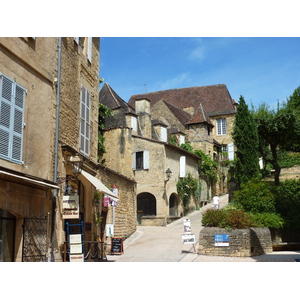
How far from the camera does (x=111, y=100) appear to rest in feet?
94.0

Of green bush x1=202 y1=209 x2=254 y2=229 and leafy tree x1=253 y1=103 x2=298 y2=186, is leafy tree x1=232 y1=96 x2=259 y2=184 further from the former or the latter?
green bush x1=202 y1=209 x2=254 y2=229

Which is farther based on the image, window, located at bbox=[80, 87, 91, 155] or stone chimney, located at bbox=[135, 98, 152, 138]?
stone chimney, located at bbox=[135, 98, 152, 138]

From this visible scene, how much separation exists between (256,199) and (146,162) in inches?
373

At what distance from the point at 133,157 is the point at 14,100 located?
701 inches

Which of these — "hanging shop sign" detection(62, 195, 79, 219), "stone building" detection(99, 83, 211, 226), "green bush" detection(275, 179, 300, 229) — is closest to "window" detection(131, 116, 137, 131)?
"stone building" detection(99, 83, 211, 226)

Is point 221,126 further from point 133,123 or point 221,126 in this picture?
point 133,123

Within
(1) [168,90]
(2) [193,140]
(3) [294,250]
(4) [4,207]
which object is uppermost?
(1) [168,90]

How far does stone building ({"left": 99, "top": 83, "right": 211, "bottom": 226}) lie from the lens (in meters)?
23.4

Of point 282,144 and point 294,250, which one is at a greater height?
point 282,144

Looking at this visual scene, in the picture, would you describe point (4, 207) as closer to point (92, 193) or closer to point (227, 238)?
point (92, 193)

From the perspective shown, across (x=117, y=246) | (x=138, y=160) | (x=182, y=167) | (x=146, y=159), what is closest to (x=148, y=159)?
(x=146, y=159)

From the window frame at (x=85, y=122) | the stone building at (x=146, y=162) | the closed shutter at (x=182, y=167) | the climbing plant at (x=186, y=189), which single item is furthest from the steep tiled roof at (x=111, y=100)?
the window frame at (x=85, y=122)

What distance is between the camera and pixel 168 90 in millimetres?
44375

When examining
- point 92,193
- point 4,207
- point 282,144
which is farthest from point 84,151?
point 282,144
